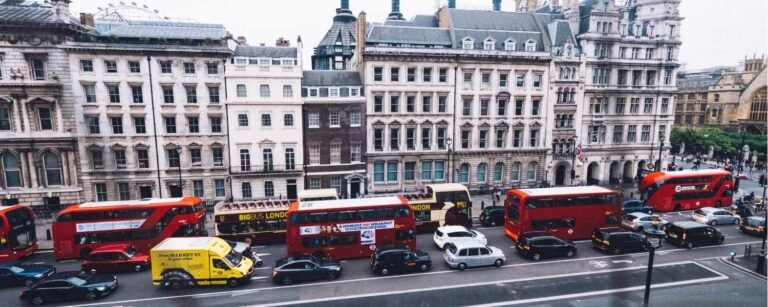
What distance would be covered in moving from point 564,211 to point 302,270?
17.2m

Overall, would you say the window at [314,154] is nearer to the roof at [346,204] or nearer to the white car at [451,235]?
the roof at [346,204]

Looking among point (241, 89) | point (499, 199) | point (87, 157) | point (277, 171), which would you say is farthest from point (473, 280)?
point (87, 157)

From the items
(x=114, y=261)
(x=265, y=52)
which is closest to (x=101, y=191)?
(x=114, y=261)

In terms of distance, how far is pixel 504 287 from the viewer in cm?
1966

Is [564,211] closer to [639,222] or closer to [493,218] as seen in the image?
[493,218]

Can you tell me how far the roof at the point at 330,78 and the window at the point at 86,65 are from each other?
693 inches

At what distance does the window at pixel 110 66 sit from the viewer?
109 ft

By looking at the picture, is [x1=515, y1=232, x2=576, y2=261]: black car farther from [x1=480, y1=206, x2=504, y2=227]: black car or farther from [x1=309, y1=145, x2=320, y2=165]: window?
[x1=309, y1=145, x2=320, y2=165]: window

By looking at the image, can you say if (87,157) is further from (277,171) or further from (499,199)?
(499,199)

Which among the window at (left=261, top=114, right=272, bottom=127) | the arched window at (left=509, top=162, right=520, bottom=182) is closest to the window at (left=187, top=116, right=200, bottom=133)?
the window at (left=261, top=114, right=272, bottom=127)

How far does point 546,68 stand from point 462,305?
31.4 m

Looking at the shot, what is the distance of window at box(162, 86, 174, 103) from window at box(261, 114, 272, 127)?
26.3 feet

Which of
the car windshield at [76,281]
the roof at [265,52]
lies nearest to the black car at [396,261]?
the car windshield at [76,281]

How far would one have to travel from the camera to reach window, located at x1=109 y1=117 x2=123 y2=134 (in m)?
34.1
